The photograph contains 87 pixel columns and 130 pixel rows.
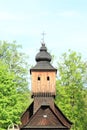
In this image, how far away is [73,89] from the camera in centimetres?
5212

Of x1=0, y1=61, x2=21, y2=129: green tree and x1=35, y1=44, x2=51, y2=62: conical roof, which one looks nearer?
x1=0, y1=61, x2=21, y2=129: green tree

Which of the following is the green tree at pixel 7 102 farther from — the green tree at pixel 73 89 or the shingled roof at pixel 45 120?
the green tree at pixel 73 89

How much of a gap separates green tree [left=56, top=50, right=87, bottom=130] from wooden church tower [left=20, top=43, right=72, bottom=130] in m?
4.42

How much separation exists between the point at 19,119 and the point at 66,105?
782 centimetres

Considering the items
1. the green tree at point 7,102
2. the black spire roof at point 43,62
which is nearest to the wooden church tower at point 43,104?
the black spire roof at point 43,62

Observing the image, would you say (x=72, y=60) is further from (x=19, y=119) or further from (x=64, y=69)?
(x=19, y=119)

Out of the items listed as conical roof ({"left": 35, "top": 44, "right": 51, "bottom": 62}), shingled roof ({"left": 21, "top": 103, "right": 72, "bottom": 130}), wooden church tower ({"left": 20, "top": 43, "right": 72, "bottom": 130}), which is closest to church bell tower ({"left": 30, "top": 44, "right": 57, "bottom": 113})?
wooden church tower ({"left": 20, "top": 43, "right": 72, "bottom": 130})

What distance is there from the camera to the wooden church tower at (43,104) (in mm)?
44750

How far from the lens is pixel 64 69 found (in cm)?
5322

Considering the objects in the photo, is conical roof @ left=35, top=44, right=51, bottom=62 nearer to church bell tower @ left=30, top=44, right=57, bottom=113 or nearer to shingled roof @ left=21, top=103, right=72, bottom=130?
church bell tower @ left=30, top=44, right=57, bottom=113

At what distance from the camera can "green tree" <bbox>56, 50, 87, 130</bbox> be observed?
167 feet

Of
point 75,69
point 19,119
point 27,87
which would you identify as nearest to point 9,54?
point 27,87

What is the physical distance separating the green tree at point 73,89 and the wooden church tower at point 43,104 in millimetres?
4419

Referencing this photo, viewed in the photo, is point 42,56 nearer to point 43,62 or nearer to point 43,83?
point 43,62
